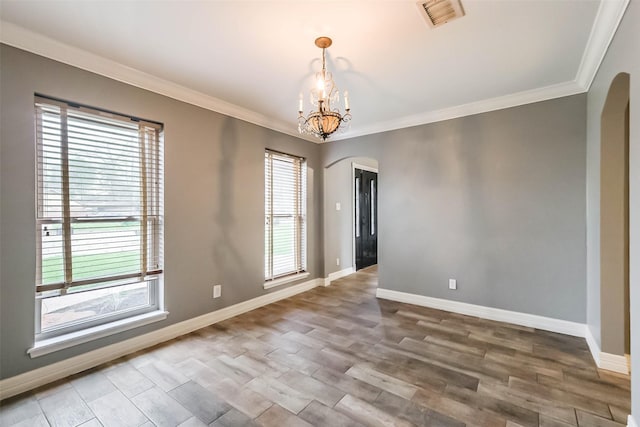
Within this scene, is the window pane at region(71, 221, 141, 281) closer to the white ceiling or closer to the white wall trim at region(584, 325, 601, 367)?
the white ceiling

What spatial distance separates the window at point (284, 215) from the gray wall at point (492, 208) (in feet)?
4.09

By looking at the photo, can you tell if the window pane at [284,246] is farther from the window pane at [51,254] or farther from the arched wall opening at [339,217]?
the window pane at [51,254]

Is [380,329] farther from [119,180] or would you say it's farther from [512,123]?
[119,180]

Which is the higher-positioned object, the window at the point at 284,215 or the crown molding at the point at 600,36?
the crown molding at the point at 600,36

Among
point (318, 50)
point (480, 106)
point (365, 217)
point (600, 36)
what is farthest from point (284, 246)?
point (600, 36)

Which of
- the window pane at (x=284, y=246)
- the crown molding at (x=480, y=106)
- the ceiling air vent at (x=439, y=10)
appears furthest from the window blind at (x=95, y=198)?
the crown molding at (x=480, y=106)

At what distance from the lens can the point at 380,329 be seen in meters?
3.14

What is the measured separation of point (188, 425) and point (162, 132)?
2.56 meters

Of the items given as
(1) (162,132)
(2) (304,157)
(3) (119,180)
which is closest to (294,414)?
(3) (119,180)

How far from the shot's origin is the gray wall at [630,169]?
1.50m

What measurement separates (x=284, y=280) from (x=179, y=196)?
1.99 metres

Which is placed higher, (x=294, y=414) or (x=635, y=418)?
(x=635, y=418)

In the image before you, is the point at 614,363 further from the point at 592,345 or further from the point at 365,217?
the point at 365,217

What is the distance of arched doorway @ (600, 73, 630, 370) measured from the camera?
7.45ft
